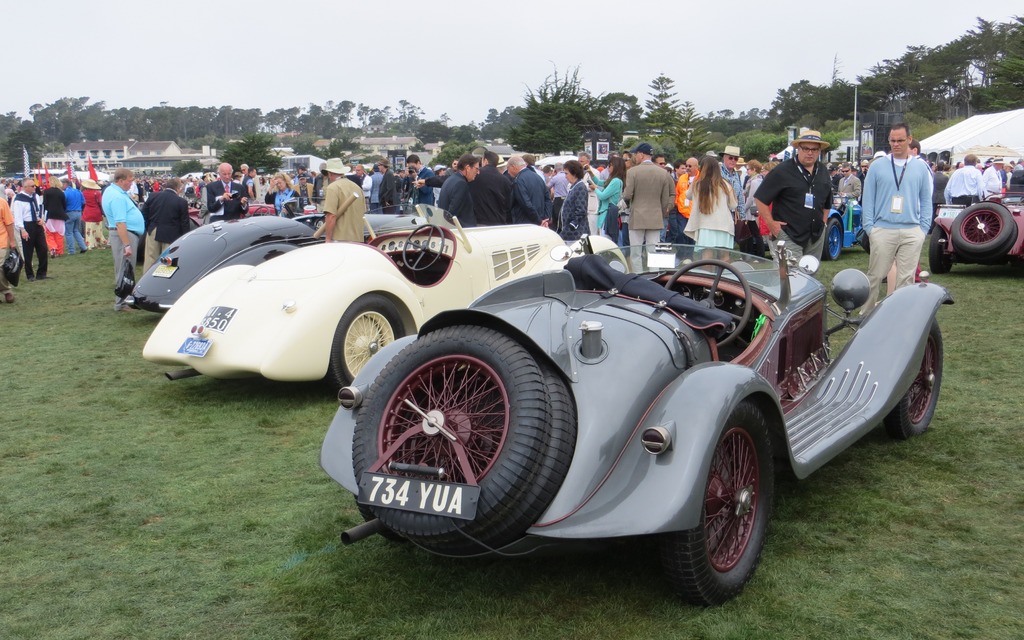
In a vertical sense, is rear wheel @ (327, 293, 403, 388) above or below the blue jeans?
below

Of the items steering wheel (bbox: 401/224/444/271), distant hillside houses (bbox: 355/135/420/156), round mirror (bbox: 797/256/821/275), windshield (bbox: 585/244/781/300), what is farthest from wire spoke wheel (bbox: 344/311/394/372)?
distant hillside houses (bbox: 355/135/420/156)

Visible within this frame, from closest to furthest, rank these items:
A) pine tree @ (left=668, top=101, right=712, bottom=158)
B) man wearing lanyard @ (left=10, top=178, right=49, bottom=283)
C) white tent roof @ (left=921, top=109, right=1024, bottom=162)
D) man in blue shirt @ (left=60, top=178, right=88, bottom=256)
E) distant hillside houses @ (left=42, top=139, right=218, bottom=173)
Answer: man wearing lanyard @ (left=10, top=178, right=49, bottom=283) < man in blue shirt @ (left=60, top=178, right=88, bottom=256) < white tent roof @ (left=921, top=109, right=1024, bottom=162) < pine tree @ (left=668, top=101, right=712, bottom=158) < distant hillside houses @ (left=42, top=139, right=218, bottom=173)

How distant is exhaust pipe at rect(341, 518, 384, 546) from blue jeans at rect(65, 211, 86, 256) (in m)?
18.1

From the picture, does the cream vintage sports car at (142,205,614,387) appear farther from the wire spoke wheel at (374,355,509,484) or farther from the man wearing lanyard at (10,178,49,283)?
the man wearing lanyard at (10,178,49,283)

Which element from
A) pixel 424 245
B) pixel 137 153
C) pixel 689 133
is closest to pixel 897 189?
pixel 424 245

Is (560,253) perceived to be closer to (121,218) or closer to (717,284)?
(717,284)

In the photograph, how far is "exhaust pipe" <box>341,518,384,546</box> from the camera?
11.3 feet

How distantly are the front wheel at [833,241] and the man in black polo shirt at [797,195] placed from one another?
22.2ft

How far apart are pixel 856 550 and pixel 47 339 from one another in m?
8.65

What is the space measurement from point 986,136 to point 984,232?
24319 mm

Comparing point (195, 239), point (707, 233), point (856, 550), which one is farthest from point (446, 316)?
point (195, 239)

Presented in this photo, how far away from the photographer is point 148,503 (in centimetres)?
461

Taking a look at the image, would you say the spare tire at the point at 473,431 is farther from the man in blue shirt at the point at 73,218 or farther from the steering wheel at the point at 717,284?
the man in blue shirt at the point at 73,218

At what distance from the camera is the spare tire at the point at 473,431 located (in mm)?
3105
